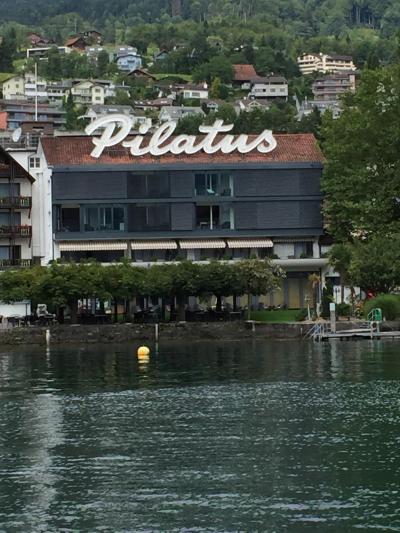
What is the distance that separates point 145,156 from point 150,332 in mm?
24558

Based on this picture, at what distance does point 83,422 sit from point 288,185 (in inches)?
2551

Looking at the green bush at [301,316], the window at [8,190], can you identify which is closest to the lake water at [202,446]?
the green bush at [301,316]

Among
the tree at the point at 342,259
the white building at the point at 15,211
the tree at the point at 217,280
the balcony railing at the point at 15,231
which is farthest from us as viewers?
the white building at the point at 15,211

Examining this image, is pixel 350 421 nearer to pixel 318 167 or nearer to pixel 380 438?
pixel 380 438

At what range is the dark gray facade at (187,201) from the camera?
384 ft

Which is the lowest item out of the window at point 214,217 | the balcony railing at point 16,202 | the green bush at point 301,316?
the green bush at point 301,316

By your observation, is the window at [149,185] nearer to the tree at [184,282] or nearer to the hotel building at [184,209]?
the hotel building at [184,209]

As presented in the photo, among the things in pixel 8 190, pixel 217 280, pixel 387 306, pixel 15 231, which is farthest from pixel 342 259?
pixel 8 190

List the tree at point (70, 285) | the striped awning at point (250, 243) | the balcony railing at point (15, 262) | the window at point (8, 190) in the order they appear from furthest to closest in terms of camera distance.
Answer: the striped awning at point (250, 243) → the window at point (8, 190) → the balcony railing at point (15, 262) → the tree at point (70, 285)

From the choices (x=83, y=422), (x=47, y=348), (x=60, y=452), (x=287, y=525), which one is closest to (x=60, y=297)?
(x=47, y=348)

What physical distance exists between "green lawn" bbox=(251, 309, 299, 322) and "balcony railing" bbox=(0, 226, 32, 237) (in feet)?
64.2

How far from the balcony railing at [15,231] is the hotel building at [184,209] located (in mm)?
1816

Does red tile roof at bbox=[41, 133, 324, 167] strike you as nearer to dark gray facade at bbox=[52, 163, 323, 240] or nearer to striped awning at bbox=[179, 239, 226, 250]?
dark gray facade at bbox=[52, 163, 323, 240]

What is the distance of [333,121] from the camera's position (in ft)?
390
